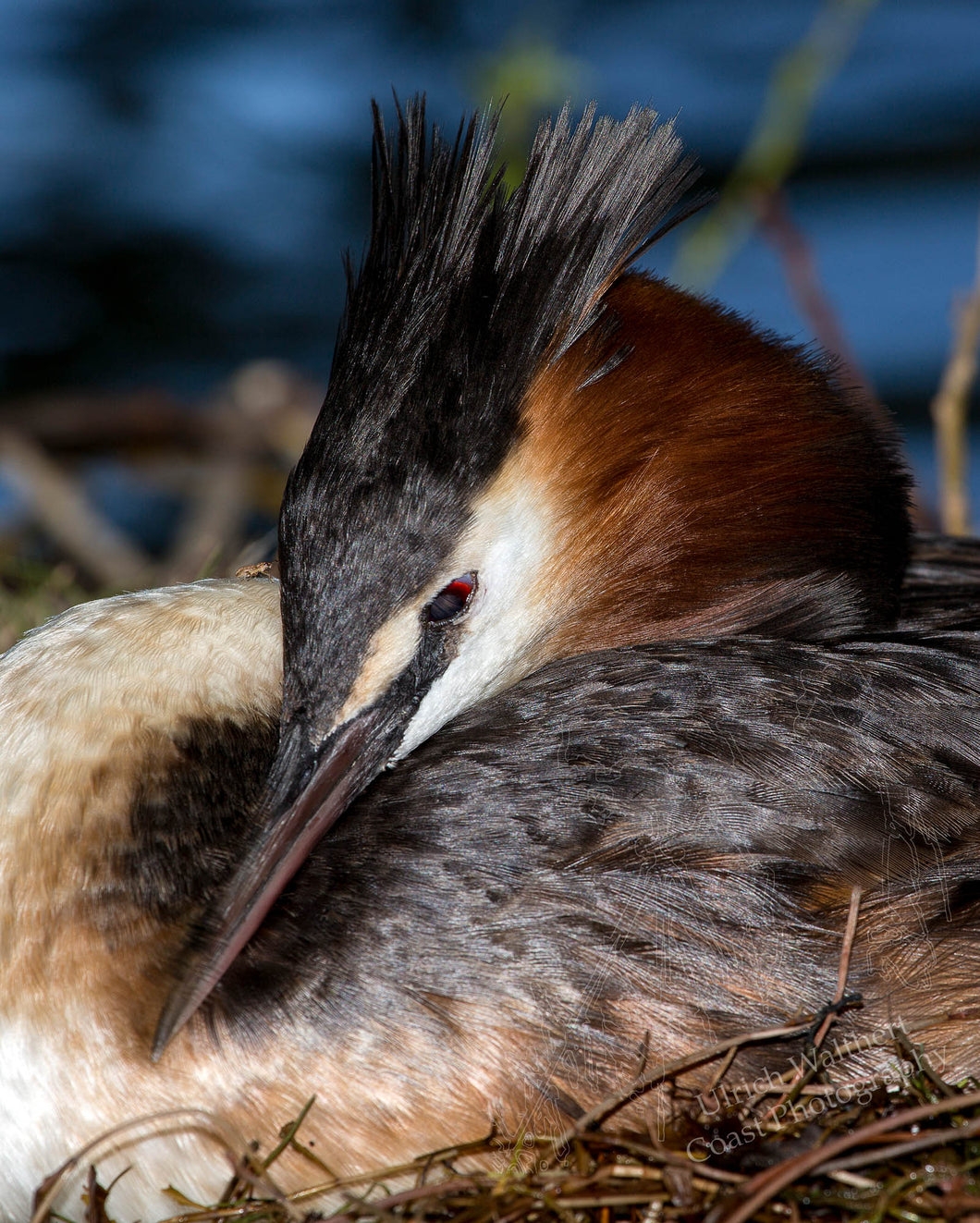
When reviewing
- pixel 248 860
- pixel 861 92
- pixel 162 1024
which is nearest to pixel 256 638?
pixel 248 860

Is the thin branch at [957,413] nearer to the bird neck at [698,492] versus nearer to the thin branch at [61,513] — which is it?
the bird neck at [698,492]

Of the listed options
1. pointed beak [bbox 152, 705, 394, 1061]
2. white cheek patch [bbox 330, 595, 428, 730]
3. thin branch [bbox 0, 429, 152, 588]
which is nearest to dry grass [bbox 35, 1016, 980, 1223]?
pointed beak [bbox 152, 705, 394, 1061]

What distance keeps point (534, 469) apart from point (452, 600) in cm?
27

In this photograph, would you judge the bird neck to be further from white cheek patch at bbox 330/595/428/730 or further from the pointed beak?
the pointed beak

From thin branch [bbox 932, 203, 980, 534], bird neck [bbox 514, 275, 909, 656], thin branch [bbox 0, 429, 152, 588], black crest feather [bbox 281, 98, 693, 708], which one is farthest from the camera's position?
thin branch [bbox 0, 429, 152, 588]

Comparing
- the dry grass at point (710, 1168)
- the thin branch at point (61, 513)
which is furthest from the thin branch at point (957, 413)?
the thin branch at point (61, 513)

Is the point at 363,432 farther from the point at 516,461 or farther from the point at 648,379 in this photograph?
the point at 648,379

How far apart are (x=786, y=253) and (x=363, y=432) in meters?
2.71

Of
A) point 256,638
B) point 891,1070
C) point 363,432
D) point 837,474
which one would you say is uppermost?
point 363,432

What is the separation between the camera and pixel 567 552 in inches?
98.7

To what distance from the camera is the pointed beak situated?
6.64 ft

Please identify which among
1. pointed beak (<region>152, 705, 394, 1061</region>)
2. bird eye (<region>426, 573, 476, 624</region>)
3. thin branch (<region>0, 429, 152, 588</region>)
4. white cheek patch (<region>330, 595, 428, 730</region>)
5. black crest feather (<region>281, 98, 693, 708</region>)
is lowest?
thin branch (<region>0, 429, 152, 588</region>)

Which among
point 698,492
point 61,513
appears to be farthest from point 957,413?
point 61,513

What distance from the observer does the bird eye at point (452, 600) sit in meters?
2.38
